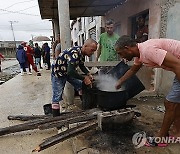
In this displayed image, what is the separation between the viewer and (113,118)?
2.88 m

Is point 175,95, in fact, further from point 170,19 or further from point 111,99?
point 170,19

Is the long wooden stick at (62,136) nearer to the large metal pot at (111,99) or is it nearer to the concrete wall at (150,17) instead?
the large metal pot at (111,99)

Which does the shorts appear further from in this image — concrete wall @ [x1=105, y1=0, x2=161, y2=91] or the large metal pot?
concrete wall @ [x1=105, y1=0, x2=161, y2=91]

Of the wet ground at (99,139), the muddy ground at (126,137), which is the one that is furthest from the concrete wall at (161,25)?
the muddy ground at (126,137)

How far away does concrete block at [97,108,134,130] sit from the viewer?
9.29 feet

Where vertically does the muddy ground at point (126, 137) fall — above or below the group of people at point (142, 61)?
below

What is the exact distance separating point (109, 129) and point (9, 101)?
3761 mm

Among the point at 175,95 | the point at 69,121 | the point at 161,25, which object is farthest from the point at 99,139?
the point at 161,25

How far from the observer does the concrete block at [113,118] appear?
283cm

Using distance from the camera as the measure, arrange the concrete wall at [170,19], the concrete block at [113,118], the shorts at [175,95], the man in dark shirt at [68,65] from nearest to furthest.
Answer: the shorts at [175,95] → the concrete block at [113,118] → the man in dark shirt at [68,65] → the concrete wall at [170,19]

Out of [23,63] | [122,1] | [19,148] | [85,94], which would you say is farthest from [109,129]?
[23,63]

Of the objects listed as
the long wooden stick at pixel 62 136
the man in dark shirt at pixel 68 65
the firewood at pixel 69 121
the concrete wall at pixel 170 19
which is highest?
the concrete wall at pixel 170 19

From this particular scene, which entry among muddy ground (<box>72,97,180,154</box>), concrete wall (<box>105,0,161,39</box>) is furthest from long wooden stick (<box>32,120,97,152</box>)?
concrete wall (<box>105,0,161,39</box>)

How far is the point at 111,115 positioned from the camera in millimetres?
2842
